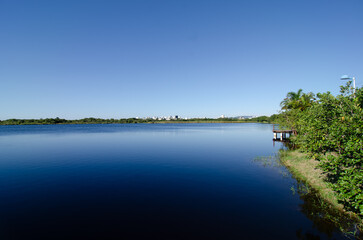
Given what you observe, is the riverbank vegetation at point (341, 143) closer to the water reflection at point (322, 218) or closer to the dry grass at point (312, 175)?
the dry grass at point (312, 175)

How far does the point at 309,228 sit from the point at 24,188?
882 inches

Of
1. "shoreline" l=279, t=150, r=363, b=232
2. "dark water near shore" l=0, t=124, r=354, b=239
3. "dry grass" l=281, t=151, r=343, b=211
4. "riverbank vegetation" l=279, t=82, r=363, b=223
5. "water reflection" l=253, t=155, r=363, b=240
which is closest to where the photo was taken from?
"riverbank vegetation" l=279, t=82, r=363, b=223

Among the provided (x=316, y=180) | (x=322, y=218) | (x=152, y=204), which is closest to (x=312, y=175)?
(x=316, y=180)

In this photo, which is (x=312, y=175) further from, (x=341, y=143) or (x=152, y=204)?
(x=152, y=204)

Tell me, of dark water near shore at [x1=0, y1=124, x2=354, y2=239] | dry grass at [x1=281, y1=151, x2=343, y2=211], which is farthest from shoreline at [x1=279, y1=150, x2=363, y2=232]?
dark water near shore at [x1=0, y1=124, x2=354, y2=239]

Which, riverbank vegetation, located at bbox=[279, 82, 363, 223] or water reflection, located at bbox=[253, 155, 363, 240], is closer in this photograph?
riverbank vegetation, located at bbox=[279, 82, 363, 223]

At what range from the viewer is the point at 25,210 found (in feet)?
41.0

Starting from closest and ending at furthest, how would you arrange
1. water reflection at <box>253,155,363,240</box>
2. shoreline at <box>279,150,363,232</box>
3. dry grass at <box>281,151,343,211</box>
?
→ 1. water reflection at <box>253,155,363,240</box>
2. shoreline at <box>279,150,363,232</box>
3. dry grass at <box>281,151,343,211</box>

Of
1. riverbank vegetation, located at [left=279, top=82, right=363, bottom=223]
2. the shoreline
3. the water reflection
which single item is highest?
riverbank vegetation, located at [left=279, top=82, right=363, bottom=223]

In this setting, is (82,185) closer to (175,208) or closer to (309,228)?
(175,208)

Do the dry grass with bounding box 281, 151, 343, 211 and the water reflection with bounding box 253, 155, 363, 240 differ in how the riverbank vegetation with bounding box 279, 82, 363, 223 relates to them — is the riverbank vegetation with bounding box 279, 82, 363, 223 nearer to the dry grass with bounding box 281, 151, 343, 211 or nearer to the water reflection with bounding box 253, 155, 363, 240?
the dry grass with bounding box 281, 151, 343, 211

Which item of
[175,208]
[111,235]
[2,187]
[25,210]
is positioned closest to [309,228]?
[175,208]

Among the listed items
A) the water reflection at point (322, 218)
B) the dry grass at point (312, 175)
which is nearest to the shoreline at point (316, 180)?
the dry grass at point (312, 175)

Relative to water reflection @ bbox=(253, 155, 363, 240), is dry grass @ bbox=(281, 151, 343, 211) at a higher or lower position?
higher
